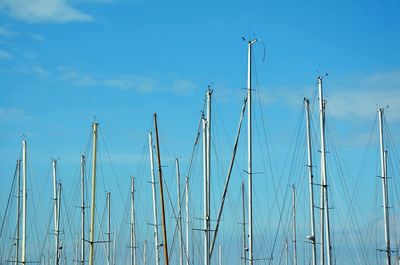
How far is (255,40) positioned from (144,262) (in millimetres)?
38541

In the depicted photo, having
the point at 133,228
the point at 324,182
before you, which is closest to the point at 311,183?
the point at 324,182

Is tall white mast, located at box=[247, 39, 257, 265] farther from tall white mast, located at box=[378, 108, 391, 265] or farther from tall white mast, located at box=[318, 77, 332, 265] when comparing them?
tall white mast, located at box=[378, 108, 391, 265]

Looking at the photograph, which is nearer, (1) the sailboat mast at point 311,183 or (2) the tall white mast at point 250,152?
(2) the tall white mast at point 250,152

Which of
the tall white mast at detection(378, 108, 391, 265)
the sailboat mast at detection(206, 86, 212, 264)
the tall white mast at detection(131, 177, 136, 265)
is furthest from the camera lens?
the tall white mast at detection(131, 177, 136, 265)

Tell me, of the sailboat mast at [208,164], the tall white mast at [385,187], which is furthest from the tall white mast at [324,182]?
the sailboat mast at [208,164]

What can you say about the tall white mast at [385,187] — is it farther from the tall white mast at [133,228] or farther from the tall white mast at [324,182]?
the tall white mast at [133,228]

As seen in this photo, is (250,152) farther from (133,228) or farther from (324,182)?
(133,228)

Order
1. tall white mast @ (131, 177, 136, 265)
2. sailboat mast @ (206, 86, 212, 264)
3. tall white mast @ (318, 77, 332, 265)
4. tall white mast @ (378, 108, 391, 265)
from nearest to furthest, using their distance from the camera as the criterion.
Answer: sailboat mast @ (206, 86, 212, 264) → tall white mast @ (318, 77, 332, 265) → tall white mast @ (378, 108, 391, 265) → tall white mast @ (131, 177, 136, 265)

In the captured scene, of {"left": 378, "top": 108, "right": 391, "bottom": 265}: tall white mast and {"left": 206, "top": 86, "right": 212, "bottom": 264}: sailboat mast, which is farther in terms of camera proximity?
{"left": 378, "top": 108, "right": 391, "bottom": 265}: tall white mast

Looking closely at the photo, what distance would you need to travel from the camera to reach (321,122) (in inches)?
2015

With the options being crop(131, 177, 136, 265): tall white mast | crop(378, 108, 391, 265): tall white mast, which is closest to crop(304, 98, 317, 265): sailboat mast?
crop(378, 108, 391, 265): tall white mast

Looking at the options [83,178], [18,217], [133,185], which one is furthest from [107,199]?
[18,217]

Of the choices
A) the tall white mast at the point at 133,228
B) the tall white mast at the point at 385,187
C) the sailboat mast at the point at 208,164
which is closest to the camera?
the sailboat mast at the point at 208,164

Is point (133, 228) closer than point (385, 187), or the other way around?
point (385, 187)
